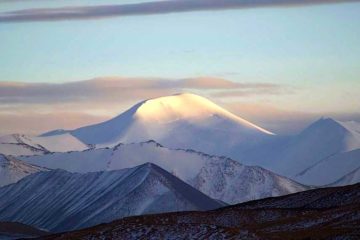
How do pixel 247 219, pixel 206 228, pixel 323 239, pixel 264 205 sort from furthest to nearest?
pixel 264 205 → pixel 247 219 → pixel 206 228 → pixel 323 239

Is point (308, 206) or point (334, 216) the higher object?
point (334, 216)

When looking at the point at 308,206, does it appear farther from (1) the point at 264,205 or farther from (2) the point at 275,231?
(2) the point at 275,231

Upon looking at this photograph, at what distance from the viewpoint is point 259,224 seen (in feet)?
386

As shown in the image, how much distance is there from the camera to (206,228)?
94.8 m

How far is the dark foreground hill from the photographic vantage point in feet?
308

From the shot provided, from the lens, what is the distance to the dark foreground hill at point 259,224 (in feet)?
308

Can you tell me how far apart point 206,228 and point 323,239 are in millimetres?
9789

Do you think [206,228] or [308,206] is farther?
[308,206]

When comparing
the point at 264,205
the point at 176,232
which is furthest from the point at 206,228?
the point at 264,205

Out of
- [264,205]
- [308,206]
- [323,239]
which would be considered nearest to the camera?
[323,239]

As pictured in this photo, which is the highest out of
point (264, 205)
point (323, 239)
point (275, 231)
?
point (323, 239)

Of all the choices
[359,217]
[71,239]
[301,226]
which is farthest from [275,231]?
[71,239]

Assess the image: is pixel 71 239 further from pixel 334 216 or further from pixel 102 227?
pixel 334 216

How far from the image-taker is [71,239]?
338 ft
